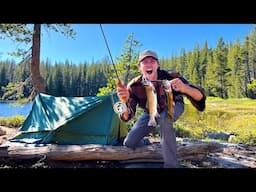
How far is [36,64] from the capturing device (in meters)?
4.09

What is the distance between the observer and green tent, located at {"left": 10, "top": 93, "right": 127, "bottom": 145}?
3.73 metres

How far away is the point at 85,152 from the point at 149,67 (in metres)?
1.21

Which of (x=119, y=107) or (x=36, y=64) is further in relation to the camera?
(x=36, y=64)

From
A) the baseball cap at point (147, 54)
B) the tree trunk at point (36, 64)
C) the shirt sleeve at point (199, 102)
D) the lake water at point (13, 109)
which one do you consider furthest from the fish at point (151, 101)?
the lake water at point (13, 109)

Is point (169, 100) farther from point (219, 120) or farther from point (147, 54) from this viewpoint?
point (219, 120)

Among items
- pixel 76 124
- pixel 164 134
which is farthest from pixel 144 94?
pixel 76 124

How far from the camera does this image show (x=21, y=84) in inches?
165

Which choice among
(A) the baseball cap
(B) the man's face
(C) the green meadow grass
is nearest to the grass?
(C) the green meadow grass

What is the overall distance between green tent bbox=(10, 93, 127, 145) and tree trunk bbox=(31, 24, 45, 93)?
32 cm

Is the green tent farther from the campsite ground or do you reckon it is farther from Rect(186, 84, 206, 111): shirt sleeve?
Rect(186, 84, 206, 111): shirt sleeve

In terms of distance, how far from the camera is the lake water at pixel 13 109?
13.0 feet
